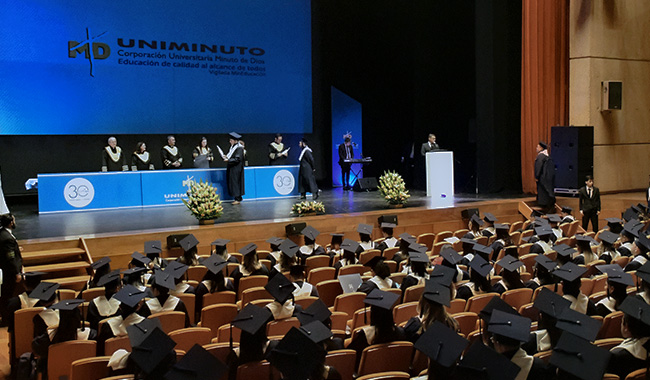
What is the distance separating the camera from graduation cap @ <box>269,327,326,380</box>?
3195mm

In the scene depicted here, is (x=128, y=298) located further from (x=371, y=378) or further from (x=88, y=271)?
(x=88, y=271)

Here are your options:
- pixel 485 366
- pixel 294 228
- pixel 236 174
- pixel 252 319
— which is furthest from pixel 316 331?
pixel 236 174

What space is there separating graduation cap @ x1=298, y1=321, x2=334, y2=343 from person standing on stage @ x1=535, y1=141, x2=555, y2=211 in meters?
8.38

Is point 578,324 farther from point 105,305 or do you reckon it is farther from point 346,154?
point 346,154

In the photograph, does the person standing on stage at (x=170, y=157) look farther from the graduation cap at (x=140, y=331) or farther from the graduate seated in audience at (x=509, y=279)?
the graduation cap at (x=140, y=331)

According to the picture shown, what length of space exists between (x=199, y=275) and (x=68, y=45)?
8.54 m

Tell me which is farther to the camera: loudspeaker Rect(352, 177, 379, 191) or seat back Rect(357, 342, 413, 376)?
loudspeaker Rect(352, 177, 379, 191)

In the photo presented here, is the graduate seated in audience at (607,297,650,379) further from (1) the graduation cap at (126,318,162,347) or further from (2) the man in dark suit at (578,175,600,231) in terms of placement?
(2) the man in dark suit at (578,175,600,231)

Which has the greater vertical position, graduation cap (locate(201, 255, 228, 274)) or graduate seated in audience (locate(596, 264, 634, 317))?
graduation cap (locate(201, 255, 228, 274))

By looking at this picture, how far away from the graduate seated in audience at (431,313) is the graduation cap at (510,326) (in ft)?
1.27

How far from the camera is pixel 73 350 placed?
379cm

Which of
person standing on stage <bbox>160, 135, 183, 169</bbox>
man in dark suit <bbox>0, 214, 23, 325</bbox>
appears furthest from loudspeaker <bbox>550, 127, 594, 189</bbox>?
man in dark suit <bbox>0, 214, 23, 325</bbox>

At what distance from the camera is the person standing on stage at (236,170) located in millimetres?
11852

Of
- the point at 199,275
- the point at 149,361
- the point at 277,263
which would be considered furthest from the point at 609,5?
the point at 149,361
